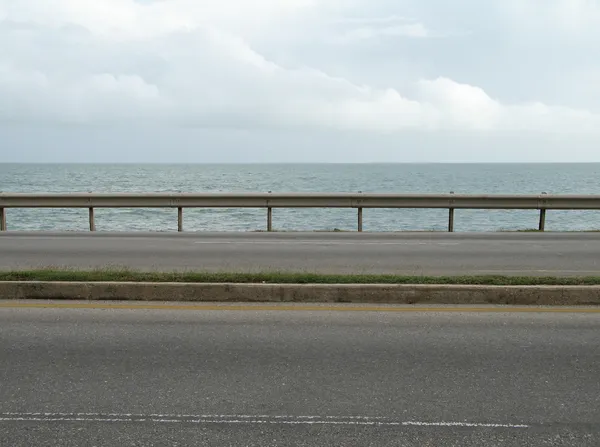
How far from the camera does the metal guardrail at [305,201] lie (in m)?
17.7

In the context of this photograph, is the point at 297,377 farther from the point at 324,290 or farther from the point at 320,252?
the point at 320,252

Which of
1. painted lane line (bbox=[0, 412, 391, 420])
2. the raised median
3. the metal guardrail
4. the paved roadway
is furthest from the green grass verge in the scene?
the metal guardrail

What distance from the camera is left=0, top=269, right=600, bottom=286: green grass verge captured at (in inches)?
314

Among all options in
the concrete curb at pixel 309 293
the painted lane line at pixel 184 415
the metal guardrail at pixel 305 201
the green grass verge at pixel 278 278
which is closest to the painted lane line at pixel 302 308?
the concrete curb at pixel 309 293

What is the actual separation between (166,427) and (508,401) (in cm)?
249

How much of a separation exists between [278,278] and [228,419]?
402cm

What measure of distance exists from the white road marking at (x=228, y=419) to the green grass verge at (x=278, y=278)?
3833 mm

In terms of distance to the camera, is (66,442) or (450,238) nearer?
(66,442)

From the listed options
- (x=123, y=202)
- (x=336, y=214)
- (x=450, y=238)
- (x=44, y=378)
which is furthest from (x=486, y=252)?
(x=336, y=214)

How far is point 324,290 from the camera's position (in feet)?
25.0

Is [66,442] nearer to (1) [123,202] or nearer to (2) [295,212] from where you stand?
(1) [123,202]

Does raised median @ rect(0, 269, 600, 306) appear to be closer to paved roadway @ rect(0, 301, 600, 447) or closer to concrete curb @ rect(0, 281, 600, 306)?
concrete curb @ rect(0, 281, 600, 306)

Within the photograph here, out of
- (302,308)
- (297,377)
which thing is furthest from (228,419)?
(302,308)

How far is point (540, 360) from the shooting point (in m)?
5.42
